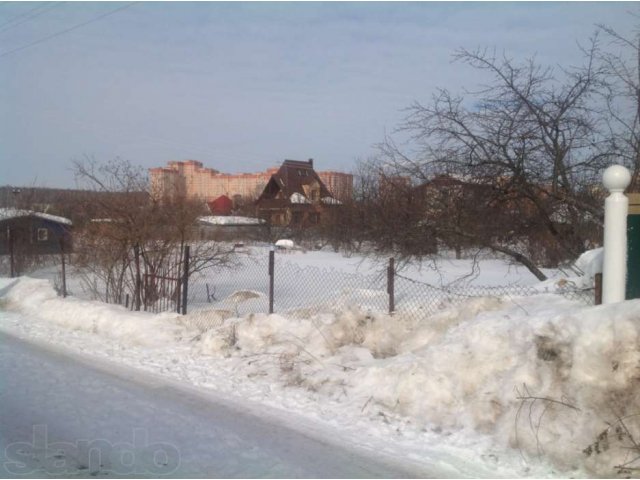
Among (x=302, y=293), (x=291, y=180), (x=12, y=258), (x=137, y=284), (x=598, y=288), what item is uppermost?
(x=291, y=180)

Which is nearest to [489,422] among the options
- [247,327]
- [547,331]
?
[547,331]

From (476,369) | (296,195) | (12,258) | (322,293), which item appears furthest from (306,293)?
(296,195)

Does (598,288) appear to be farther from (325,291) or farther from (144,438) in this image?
(325,291)

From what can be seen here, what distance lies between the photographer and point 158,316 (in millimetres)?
8914

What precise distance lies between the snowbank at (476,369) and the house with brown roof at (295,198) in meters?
33.5

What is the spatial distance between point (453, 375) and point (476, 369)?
8.1 inches

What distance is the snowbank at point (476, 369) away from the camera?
4.36 metres

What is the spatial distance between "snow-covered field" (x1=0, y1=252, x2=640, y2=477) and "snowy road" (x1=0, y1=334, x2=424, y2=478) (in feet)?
1.40

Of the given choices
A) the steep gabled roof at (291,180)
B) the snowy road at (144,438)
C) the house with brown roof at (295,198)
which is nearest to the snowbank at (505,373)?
the snowy road at (144,438)

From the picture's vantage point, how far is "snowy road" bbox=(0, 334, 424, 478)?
→ 421cm

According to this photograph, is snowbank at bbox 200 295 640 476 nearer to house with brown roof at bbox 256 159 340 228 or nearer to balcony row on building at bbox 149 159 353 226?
balcony row on building at bbox 149 159 353 226

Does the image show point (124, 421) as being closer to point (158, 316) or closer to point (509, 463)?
point (509, 463)

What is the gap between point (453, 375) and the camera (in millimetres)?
5324

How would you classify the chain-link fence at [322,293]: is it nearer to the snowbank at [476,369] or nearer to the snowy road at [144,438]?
the snowbank at [476,369]
